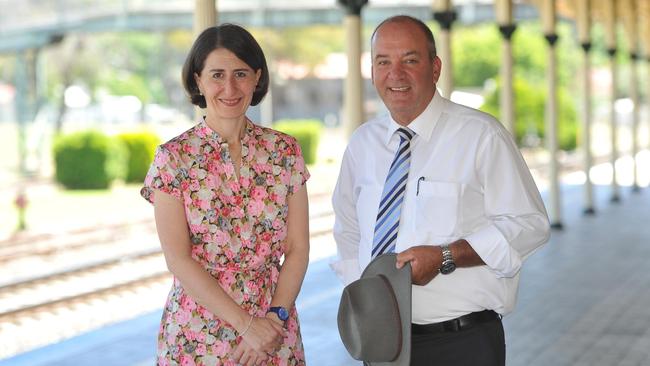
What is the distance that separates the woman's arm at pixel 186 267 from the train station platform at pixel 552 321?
4.02m

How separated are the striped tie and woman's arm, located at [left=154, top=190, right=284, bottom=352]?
41cm

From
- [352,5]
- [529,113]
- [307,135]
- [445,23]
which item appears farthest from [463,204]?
[529,113]

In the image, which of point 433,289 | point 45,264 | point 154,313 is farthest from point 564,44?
point 433,289

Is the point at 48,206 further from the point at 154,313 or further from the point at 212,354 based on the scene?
the point at 212,354

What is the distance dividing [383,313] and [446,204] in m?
0.33

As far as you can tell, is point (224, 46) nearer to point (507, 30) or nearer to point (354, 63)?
point (354, 63)

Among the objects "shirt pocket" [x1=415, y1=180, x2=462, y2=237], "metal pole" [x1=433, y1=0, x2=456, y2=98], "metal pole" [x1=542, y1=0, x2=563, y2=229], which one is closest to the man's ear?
"shirt pocket" [x1=415, y1=180, x2=462, y2=237]

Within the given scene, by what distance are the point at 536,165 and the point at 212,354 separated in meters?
28.7

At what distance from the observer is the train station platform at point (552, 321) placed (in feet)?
22.2

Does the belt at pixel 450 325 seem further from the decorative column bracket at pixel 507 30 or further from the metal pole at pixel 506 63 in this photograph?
the decorative column bracket at pixel 507 30

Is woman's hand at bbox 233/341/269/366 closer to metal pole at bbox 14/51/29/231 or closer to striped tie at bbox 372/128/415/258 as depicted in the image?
striped tie at bbox 372/128/415/258

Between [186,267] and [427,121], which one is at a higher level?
[427,121]

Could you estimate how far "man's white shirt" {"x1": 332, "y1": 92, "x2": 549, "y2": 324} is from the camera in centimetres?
265

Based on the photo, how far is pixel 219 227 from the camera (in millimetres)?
2609
